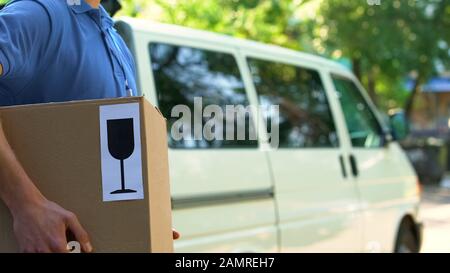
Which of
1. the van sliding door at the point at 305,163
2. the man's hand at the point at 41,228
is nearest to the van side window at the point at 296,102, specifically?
the van sliding door at the point at 305,163

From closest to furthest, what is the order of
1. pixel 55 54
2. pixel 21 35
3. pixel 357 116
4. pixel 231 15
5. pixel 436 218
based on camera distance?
pixel 21 35
pixel 55 54
pixel 357 116
pixel 231 15
pixel 436 218

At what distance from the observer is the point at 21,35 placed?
1562 mm

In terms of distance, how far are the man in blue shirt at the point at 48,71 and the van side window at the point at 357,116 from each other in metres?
2.97

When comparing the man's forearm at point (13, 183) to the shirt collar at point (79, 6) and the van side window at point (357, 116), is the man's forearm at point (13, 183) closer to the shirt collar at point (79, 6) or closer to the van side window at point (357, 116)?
the shirt collar at point (79, 6)

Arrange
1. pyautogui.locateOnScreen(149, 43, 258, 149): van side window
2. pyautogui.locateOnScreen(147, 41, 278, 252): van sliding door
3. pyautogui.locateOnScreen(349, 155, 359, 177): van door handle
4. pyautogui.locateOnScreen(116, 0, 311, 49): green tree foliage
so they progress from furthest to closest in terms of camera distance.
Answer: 1. pyautogui.locateOnScreen(116, 0, 311, 49): green tree foliage
2. pyautogui.locateOnScreen(349, 155, 359, 177): van door handle
3. pyautogui.locateOnScreen(149, 43, 258, 149): van side window
4. pyautogui.locateOnScreen(147, 41, 278, 252): van sliding door

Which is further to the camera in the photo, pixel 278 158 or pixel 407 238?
pixel 407 238

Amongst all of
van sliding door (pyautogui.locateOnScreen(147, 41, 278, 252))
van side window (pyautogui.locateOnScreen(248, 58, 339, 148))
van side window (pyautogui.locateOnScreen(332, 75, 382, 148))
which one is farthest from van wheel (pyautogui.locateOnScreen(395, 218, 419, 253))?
van sliding door (pyautogui.locateOnScreen(147, 41, 278, 252))

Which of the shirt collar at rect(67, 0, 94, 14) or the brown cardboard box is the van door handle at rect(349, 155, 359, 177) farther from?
the brown cardboard box

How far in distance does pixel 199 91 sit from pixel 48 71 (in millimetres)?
1884

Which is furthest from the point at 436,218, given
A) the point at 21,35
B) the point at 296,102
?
the point at 21,35

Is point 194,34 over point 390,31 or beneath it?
beneath

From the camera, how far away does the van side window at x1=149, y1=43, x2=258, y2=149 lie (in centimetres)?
330

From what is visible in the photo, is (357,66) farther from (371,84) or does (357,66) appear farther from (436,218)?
(436,218)

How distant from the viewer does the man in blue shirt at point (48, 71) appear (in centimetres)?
144
